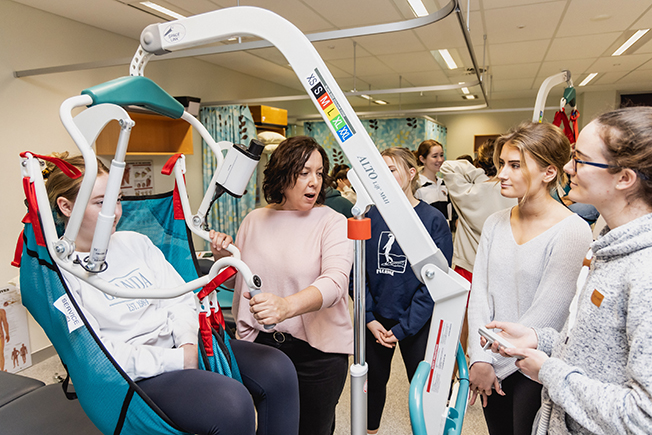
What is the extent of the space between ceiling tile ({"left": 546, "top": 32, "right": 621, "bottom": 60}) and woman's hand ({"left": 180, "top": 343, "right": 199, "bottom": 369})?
4.76 metres

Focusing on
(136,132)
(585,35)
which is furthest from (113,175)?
(585,35)

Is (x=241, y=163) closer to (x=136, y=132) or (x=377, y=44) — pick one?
(x=136, y=132)

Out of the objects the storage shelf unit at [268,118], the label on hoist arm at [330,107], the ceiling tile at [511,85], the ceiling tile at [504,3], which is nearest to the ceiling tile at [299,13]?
the ceiling tile at [504,3]

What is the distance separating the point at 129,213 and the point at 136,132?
103 inches

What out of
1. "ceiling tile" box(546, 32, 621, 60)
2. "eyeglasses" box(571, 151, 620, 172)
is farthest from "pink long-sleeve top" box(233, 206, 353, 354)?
"ceiling tile" box(546, 32, 621, 60)

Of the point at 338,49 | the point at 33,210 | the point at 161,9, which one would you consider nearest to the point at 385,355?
the point at 33,210

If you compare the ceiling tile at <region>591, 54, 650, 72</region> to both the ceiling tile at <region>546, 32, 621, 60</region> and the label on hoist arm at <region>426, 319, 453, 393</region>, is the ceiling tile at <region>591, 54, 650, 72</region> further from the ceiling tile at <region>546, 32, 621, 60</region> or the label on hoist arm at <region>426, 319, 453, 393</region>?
the label on hoist arm at <region>426, 319, 453, 393</region>

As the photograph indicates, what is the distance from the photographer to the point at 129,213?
1559mm

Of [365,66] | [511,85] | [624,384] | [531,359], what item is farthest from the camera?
[511,85]

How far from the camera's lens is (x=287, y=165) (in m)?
1.44

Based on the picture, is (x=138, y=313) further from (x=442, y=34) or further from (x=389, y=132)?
(x=389, y=132)

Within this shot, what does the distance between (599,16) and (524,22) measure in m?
0.61

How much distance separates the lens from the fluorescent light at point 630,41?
4109 mm

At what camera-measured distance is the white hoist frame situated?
0.82 m
